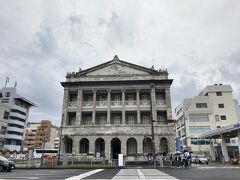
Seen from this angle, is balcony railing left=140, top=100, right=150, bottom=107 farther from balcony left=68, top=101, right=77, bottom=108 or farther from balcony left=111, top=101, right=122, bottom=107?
balcony left=68, top=101, right=77, bottom=108

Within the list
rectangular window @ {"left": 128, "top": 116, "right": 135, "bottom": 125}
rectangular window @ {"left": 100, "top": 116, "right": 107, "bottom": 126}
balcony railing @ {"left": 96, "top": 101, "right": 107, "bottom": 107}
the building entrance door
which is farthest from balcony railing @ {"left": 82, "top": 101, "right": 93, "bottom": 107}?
the building entrance door

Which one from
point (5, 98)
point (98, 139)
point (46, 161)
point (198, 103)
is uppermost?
point (5, 98)

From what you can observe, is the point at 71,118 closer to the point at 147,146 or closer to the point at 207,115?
the point at 147,146

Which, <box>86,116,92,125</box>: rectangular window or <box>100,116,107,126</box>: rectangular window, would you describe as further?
<box>86,116,92,125</box>: rectangular window

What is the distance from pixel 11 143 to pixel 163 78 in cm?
5774

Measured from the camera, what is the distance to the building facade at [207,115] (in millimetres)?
52875

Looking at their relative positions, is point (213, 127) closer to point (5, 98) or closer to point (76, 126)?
point (76, 126)

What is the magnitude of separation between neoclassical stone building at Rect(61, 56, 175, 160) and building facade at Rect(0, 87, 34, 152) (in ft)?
131

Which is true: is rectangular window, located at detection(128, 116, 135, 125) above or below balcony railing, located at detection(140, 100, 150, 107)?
below

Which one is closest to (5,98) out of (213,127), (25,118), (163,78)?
(25,118)

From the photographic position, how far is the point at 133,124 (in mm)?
36188

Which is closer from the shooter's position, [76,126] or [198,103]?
[76,126]

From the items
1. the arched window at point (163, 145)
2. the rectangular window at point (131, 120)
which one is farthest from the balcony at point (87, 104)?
the arched window at point (163, 145)

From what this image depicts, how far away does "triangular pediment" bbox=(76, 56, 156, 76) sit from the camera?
130 ft
